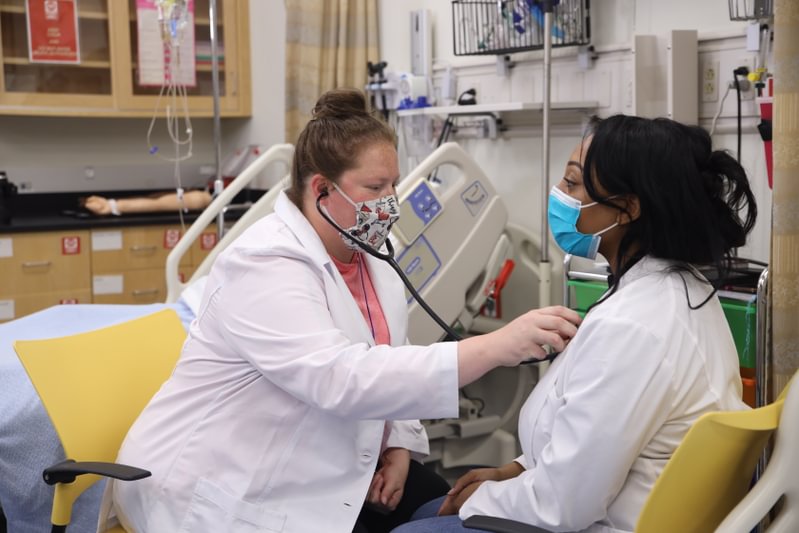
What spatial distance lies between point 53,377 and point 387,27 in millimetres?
2501

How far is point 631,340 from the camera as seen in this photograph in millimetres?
1162

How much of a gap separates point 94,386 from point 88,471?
220mm

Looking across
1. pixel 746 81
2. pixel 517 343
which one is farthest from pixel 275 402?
Result: pixel 746 81

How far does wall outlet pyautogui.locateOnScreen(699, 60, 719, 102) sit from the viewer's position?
7.70ft

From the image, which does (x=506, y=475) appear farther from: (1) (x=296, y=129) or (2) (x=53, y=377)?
(1) (x=296, y=129)

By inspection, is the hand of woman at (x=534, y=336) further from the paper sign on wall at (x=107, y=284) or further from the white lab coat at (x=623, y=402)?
the paper sign on wall at (x=107, y=284)

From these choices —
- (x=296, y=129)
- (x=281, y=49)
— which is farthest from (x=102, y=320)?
(x=281, y=49)

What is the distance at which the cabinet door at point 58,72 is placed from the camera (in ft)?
12.2

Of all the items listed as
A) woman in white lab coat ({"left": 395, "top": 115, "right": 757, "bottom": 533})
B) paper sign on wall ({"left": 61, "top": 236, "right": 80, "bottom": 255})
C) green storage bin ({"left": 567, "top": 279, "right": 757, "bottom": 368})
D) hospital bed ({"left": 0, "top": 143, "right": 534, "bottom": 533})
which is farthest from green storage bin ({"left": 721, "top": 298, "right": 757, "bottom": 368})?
paper sign on wall ({"left": 61, "top": 236, "right": 80, "bottom": 255})

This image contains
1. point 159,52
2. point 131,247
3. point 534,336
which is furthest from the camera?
point 159,52

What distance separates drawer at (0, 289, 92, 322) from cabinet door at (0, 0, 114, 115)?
2.65ft

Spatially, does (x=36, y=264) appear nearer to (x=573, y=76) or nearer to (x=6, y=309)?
(x=6, y=309)

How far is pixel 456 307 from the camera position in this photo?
8.35ft

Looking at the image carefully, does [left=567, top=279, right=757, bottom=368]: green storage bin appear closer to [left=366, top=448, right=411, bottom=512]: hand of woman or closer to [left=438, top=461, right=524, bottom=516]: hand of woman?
[left=438, top=461, right=524, bottom=516]: hand of woman
